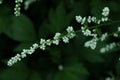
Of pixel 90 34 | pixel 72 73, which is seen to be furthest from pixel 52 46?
pixel 90 34

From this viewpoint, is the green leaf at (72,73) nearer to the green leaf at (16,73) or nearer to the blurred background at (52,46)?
the blurred background at (52,46)

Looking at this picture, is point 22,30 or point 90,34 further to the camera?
point 22,30

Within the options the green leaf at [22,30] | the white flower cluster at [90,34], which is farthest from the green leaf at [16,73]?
the white flower cluster at [90,34]

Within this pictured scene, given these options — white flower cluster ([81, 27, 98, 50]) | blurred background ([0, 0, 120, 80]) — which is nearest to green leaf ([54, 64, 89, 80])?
blurred background ([0, 0, 120, 80])

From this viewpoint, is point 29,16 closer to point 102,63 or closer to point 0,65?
point 0,65

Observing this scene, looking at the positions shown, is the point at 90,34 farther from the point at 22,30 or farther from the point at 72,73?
the point at 22,30

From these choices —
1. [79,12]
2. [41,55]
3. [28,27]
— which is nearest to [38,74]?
[41,55]

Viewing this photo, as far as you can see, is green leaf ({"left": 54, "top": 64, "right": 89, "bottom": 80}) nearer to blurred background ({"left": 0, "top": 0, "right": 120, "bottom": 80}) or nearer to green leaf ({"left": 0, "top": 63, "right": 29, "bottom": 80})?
blurred background ({"left": 0, "top": 0, "right": 120, "bottom": 80})

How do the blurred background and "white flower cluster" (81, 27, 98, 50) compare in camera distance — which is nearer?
"white flower cluster" (81, 27, 98, 50)
